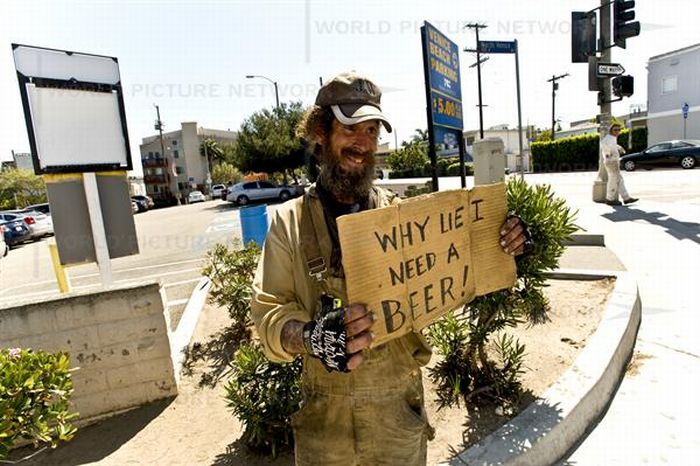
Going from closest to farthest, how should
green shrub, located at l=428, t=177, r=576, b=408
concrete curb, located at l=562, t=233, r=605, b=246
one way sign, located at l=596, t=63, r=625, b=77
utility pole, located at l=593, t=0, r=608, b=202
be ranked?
green shrub, located at l=428, t=177, r=576, b=408 → concrete curb, located at l=562, t=233, r=605, b=246 → one way sign, located at l=596, t=63, r=625, b=77 → utility pole, located at l=593, t=0, r=608, b=202

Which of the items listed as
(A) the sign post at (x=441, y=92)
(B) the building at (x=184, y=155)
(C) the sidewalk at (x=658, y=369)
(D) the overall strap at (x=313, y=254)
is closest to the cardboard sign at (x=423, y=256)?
(D) the overall strap at (x=313, y=254)

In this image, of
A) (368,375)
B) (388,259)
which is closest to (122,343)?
(368,375)

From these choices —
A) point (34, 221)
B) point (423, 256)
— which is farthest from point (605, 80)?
point (34, 221)

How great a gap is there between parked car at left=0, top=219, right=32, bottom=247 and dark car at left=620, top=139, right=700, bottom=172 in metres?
30.7

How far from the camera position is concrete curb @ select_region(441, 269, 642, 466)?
2.27 metres

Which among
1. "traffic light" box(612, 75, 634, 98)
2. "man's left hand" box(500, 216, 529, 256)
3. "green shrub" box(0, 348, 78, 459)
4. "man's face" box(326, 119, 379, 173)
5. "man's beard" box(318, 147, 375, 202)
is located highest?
"traffic light" box(612, 75, 634, 98)

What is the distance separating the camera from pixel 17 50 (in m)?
2.96

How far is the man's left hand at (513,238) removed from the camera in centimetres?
168

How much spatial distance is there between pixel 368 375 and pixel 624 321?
294 centimetres

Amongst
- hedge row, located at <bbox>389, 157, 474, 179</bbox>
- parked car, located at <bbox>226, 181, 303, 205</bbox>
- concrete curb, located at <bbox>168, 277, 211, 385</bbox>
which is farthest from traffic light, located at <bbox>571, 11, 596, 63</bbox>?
hedge row, located at <bbox>389, 157, 474, 179</bbox>

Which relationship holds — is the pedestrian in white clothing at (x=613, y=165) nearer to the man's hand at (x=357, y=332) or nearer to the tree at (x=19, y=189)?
the man's hand at (x=357, y=332)

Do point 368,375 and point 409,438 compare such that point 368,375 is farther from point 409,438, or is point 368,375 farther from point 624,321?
point 624,321

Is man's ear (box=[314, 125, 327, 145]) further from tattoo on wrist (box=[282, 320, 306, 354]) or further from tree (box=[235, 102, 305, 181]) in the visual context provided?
tree (box=[235, 102, 305, 181])

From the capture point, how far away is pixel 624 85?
28.6ft
